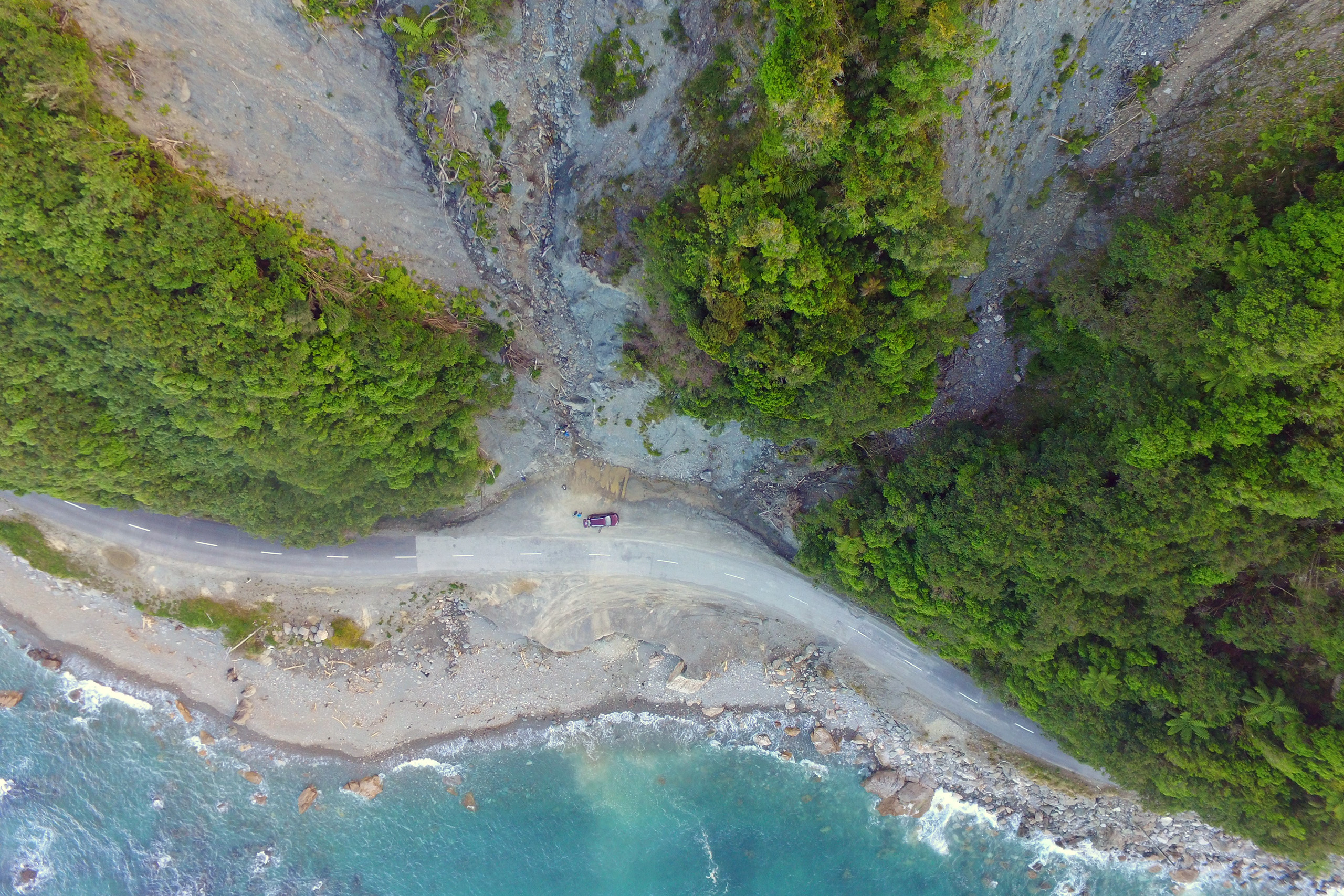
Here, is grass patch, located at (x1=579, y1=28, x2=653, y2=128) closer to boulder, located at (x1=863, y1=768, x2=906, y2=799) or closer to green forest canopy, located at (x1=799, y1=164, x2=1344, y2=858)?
green forest canopy, located at (x1=799, y1=164, x2=1344, y2=858)

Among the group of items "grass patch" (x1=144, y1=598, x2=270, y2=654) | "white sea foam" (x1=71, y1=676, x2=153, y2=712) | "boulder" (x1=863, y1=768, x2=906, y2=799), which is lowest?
"white sea foam" (x1=71, y1=676, x2=153, y2=712)

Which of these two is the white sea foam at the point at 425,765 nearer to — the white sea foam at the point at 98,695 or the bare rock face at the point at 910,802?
the white sea foam at the point at 98,695

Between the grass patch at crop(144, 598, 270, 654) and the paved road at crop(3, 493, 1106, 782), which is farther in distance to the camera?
the grass patch at crop(144, 598, 270, 654)

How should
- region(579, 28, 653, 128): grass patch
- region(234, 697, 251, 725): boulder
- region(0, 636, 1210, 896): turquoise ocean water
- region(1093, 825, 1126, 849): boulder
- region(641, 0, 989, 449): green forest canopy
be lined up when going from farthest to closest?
region(0, 636, 1210, 896): turquoise ocean water
region(234, 697, 251, 725): boulder
region(1093, 825, 1126, 849): boulder
region(579, 28, 653, 128): grass patch
region(641, 0, 989, 449): green forest canopy

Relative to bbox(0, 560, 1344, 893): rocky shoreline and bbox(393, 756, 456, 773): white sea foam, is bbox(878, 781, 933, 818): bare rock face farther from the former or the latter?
bbox(393, 756, 456, 773): white sea foam

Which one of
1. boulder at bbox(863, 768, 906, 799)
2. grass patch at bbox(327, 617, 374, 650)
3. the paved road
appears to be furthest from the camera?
boulder at bbox(863, 768, 906, 799)

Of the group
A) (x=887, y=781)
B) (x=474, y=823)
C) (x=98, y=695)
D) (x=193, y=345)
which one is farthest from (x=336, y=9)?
(x=887, y=781)

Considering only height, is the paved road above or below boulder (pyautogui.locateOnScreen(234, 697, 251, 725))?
above

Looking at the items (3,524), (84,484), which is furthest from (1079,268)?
(3,524)

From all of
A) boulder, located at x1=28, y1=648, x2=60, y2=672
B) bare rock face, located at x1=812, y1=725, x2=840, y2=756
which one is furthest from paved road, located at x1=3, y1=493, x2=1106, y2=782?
boulder, located at x1=28, y1=648, x2=60, y2=672

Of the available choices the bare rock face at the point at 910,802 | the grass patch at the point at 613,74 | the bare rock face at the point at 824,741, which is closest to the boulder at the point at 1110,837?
the bare rock face at the point at 910,802
